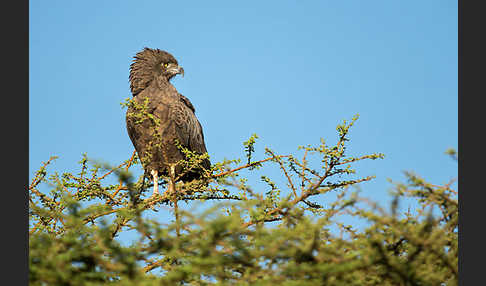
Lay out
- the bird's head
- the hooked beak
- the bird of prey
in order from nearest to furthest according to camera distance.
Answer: the bird of prey → the bird's head → the hooked beak

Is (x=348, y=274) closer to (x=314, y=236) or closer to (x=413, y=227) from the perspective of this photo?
(x=314, y=236)

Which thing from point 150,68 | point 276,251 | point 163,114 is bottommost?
point 276,251

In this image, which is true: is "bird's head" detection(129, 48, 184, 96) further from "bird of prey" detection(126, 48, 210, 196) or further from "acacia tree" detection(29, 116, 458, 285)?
"acacia tree" detection(29, 116, 458, 285)

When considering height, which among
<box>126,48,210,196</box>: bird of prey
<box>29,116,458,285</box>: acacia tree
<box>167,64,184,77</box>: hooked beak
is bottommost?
<box>29,116,458,285</box>: acacia tree

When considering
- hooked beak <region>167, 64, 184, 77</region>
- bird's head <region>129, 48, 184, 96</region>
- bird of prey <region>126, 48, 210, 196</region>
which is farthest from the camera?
hooked beak <region>167, 64, 184, 77</region>

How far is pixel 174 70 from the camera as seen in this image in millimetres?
10523

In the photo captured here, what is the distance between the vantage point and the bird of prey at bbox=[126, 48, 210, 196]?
9062mm

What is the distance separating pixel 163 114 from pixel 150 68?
1.35 m

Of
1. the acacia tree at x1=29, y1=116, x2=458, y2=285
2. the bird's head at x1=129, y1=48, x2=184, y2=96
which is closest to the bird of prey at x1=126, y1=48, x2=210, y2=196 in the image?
the bird's head at x1=129, y1=48, x2=184, y2=96

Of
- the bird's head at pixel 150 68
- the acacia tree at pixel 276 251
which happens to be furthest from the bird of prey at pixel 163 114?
the acacia tree at pixel 276 251

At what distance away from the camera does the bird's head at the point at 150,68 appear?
9938 millimetres

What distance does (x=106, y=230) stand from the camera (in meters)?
3.59

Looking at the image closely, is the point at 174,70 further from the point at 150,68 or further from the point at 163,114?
the point at 163,114

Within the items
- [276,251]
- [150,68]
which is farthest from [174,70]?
[276,251]
